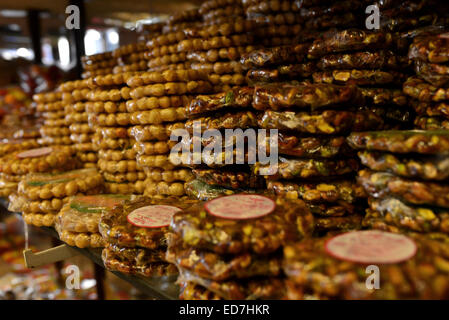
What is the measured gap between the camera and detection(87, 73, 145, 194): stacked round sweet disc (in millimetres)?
1843

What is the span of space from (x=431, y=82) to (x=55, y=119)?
215 cm

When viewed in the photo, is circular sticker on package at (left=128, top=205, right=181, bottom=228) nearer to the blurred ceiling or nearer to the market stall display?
the market stall display

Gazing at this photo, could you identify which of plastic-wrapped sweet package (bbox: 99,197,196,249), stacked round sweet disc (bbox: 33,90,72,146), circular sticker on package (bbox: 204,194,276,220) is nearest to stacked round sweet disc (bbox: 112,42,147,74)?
stacked round sweet disc (bbox: 33,90,72,146)

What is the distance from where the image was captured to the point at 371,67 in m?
1.24

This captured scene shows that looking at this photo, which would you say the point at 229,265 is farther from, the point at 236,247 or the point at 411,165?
the point at 411,165

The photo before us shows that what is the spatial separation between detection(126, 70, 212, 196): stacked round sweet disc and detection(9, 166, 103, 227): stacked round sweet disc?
1.26 feet

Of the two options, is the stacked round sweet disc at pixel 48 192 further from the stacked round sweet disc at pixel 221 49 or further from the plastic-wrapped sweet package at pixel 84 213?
the stacked round sweet disc at pixel 221 49

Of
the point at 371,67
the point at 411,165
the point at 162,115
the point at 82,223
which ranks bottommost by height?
the point at 82,223

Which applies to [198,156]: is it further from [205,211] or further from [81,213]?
[81,213]

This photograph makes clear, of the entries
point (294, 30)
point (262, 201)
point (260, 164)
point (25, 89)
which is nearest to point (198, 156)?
point (260, 164)

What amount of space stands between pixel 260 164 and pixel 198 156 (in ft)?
0.83

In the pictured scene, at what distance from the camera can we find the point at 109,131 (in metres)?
1.86

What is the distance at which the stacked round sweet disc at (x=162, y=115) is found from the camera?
1.58 metres

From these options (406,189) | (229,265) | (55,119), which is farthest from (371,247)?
(55,119)
